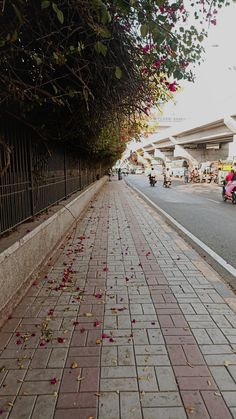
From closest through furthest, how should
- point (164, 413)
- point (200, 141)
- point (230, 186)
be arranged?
point (164, 413) → point (230, 186) → point (200, 141)

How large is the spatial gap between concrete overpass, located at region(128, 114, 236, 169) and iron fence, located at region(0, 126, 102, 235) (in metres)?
26.1

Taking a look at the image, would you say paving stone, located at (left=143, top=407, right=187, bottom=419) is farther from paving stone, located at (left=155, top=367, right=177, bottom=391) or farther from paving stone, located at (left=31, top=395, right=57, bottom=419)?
paving stone, located at (left=31, top=395, right=57, bottom=419)

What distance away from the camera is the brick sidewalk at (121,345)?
2.48 m

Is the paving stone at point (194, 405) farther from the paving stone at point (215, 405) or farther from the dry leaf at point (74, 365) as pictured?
the dry leaf at point (74, 365)

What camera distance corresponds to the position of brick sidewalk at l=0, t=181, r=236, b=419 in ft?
8.15

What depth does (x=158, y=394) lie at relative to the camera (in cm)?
257

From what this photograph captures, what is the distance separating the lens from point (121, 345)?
326 centimetres

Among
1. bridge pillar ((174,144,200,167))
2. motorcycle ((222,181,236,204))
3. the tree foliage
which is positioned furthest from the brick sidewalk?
bridge pillar ((174,144,200,167))

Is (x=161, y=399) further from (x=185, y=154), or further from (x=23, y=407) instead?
(x=185, y=154)

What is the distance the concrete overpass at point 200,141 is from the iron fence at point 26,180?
2608 cm

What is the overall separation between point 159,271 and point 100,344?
2396mm

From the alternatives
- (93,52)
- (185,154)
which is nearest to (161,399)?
(93,52)

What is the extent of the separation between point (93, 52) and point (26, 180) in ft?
9.15

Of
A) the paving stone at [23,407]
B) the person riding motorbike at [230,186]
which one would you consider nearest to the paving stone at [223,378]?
the paving stone at [23,407]
